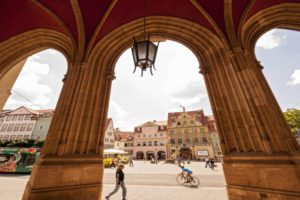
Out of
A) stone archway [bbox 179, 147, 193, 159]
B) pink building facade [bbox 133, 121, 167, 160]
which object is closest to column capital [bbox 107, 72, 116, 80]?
stone archway [bbox 179, 147, 193, 159]

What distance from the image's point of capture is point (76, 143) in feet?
11.9

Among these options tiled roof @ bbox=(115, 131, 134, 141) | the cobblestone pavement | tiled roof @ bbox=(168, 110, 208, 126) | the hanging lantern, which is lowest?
the cobblestone pavement

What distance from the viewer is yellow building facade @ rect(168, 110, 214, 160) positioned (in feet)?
89.3

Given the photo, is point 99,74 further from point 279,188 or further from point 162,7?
point 279,188

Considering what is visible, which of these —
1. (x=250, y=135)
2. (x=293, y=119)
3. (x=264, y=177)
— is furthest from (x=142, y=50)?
(x=293, y=119)

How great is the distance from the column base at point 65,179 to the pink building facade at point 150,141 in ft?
101

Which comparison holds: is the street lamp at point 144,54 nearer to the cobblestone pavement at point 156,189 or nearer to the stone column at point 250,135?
the stone column at point 250,135

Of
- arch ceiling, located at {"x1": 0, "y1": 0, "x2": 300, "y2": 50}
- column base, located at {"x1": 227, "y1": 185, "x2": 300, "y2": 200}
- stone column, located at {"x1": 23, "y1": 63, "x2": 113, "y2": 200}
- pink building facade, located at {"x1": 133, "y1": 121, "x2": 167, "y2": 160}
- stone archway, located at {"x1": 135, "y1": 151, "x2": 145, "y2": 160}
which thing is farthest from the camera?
stone archway, located at {"x1": 135, "y1": 151, "x2": 145, "y2": 160}

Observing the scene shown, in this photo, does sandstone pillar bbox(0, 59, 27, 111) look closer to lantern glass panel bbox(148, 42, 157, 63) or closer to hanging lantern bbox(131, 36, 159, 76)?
hanging lantern bbox(131, 36, 159, 76)

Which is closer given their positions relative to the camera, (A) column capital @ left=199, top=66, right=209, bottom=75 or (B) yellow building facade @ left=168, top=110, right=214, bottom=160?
(A) column capital @ left=199, top=66, right=209, bottom=75

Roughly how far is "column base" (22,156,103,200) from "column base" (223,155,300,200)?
3655mm

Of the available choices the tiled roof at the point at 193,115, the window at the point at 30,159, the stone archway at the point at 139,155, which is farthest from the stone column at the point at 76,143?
the stone archway at the point at 139,155

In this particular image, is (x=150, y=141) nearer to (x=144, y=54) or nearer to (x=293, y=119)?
(x=293, y=119)

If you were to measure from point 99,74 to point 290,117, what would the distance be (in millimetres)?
24502
